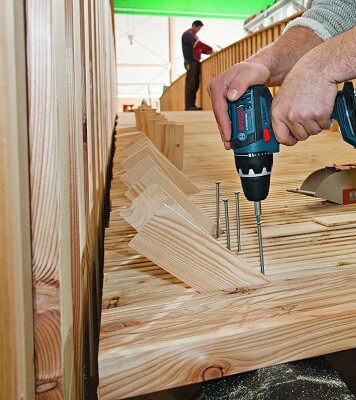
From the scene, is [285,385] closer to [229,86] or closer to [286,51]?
[229,86]

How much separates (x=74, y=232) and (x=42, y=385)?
10.3 inches

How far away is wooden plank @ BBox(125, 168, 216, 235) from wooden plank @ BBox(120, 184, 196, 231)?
0.30m

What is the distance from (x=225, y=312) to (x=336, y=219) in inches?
25.6

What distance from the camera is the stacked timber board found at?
26.9 inches

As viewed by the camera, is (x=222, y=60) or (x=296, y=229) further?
(x=222, y=60)

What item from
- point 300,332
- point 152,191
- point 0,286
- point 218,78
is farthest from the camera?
point 218,78

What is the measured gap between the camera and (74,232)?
0.80 meters

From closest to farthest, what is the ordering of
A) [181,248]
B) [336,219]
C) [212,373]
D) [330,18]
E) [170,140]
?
[212,373], [181,248], [336,219], [330,18], [170,140]

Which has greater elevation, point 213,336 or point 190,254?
point 190,254

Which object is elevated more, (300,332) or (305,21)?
(305,21)

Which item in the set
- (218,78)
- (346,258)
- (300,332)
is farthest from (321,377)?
(218,78)

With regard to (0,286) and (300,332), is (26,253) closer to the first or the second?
(0,286)

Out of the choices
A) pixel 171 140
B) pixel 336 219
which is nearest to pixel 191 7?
pixel 171 140

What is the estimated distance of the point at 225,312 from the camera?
2.55 feet
